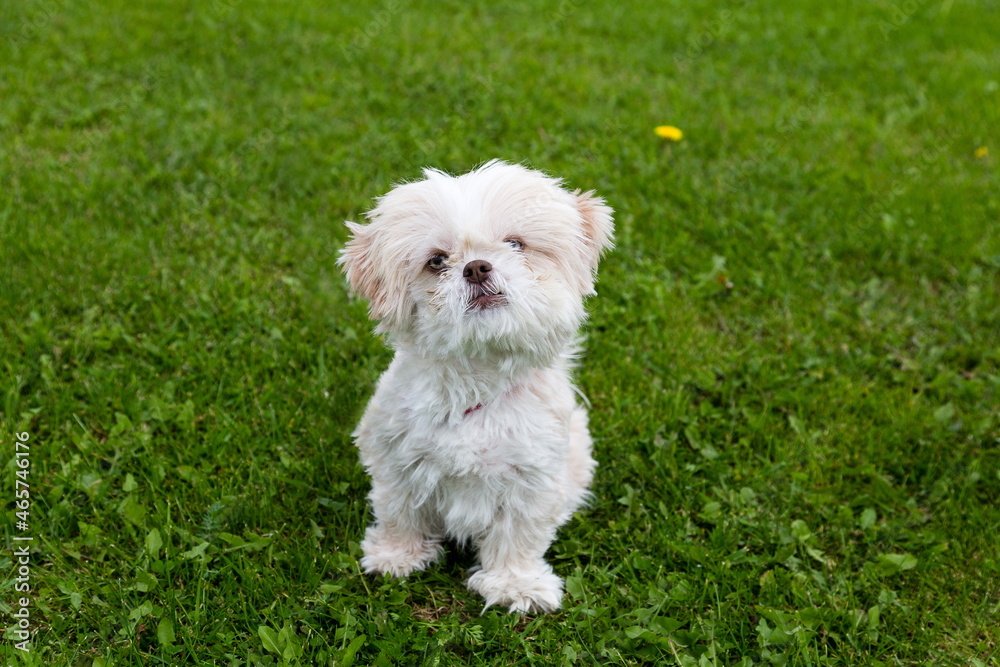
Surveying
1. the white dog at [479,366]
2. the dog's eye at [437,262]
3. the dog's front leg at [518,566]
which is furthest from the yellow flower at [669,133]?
the dog's eye at [437,262]

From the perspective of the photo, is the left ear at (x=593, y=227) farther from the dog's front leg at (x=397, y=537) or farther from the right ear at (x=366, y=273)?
the dog's front leg at (x=397, y=537)

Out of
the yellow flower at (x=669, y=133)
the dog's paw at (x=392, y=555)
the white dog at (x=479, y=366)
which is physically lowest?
the dog's paw at (x=392, y=555)

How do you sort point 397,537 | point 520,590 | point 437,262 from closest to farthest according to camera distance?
1. point 437,262
2. point 520,590
3. point 397,537

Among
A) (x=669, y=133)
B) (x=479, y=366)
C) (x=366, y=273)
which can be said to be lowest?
(x=669, y=133)

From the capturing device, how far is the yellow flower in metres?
5.64

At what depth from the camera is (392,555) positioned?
3.08 meters

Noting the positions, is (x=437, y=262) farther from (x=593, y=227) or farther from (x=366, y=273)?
(x=593, y=227)

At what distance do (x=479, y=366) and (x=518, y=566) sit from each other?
828 mm

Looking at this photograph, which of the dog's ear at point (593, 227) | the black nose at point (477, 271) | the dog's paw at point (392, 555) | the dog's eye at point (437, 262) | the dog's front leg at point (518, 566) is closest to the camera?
the black nose at point (477, 271)

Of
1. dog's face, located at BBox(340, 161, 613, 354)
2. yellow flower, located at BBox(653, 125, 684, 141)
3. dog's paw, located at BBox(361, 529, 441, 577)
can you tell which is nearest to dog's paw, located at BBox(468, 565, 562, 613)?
dog's paw, located at BBox(361, 529, 441, 577)

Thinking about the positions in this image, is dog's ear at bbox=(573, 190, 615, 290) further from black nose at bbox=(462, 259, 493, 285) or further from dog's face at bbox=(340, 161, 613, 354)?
black nose at bbox=(462, 259, 493, 285)

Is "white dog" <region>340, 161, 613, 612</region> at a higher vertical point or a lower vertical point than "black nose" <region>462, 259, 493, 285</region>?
lower

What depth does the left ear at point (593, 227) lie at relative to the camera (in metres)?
2.73

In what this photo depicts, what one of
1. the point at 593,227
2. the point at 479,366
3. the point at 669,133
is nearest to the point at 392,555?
the point at 479,366
